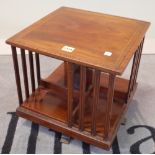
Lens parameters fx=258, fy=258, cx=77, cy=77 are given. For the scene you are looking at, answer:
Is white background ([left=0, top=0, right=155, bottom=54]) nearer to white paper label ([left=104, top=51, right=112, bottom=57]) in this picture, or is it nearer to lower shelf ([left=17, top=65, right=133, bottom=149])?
lower shelf ([left=17, top=65, right=133, bottom=149])

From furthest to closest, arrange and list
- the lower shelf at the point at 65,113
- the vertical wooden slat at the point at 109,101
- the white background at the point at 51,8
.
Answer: the white background at the point at 51,8, the lower shelf at the point at 65,113, the vertical wooden slat at the point at 109,101

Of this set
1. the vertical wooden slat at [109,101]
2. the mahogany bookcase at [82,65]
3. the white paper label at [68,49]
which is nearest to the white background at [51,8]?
the mahogany bookcase at [82,65]

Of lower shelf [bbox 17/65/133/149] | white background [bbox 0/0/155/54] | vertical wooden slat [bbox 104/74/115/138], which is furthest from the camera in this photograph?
white background [bbox 0/0/155/54]

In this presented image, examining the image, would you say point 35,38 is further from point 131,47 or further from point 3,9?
point 3,9

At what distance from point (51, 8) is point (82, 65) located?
1079mm

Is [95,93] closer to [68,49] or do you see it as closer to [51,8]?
[68,49]

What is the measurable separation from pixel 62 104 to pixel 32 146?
9.6 inches

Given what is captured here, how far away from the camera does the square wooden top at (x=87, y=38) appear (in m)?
0.92

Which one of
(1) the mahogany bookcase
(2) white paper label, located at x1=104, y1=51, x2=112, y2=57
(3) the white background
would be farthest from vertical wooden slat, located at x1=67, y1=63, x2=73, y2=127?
(3) the white background

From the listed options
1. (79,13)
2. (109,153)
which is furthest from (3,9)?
(109,153)

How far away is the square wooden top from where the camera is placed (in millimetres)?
922

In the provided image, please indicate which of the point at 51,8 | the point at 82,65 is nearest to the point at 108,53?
the point at 82,65

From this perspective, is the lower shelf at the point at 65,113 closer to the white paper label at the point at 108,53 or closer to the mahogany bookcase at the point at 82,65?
the mahogany bookcase at the point at 82,65

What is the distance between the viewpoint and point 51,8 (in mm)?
1872
